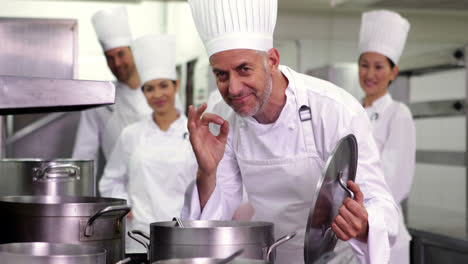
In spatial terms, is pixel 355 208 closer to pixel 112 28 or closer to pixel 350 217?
pixel 350 217

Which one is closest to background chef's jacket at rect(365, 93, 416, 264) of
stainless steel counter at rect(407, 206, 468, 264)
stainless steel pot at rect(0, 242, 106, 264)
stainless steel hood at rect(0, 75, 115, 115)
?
stainless steel counter at rect(407, 206, 468, 264)

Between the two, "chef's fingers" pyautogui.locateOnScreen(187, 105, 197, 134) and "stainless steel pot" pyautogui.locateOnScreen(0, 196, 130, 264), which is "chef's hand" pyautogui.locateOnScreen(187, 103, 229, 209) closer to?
"chef's fingers" pyautogui.locateOnScreen(187, 105, 197, 134)

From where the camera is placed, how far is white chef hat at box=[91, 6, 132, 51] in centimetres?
342

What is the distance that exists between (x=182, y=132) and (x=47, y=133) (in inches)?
43.2

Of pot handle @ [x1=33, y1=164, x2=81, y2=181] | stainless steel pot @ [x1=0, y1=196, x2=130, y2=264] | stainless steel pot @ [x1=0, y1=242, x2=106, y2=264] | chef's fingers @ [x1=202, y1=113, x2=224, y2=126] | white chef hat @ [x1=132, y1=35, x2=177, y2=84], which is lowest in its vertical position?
stainless steel pot @ [x1=0, y1=242, x2=106, y2=264]

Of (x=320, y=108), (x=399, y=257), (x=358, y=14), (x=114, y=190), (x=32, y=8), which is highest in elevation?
(x=358, y=14)

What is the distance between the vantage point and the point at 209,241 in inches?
39.7

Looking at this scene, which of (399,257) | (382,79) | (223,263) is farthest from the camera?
(382,79)

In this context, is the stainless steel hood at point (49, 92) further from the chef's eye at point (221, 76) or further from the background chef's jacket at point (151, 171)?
the background chef's jacket at point (151, 171)

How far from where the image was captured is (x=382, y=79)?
2844 mm

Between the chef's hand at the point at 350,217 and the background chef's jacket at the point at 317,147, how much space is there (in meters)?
0.09

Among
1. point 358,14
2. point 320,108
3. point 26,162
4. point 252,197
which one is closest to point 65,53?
point 26,162

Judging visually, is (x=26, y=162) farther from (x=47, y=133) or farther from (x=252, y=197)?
(x=47, y=133)

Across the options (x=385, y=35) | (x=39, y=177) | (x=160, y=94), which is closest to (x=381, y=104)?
(x=385, y=35)
